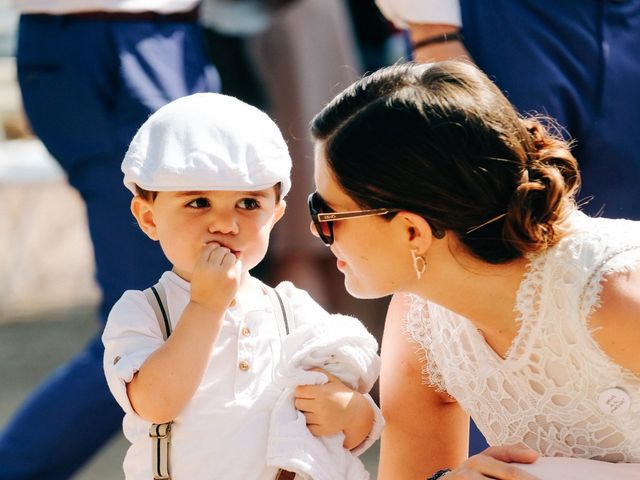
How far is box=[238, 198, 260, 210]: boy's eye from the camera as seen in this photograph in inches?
81.0

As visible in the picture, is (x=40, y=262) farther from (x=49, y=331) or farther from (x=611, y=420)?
(x=611, y=420)

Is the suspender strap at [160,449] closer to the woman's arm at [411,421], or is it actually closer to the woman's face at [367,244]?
the woman's face at [367,244]

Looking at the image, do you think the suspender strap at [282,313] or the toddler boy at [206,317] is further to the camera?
the suspender strap at [282,313]

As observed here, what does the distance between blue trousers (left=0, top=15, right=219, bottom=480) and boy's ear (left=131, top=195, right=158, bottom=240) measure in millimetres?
909

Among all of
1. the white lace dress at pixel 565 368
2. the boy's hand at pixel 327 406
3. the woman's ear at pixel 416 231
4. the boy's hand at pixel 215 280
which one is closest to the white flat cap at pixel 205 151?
the boy's hand at pixel 215 280

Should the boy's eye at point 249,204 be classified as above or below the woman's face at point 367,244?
above

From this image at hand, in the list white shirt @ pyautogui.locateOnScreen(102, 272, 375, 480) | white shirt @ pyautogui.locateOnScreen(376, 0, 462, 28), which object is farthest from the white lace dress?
white shirt @ pyautogui.locateOnScreen(376, 0, 462, 28)

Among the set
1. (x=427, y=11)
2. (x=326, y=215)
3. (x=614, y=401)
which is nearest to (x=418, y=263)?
(x=326, y=215)

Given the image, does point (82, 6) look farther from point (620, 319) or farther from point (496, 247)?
point (620, 319)

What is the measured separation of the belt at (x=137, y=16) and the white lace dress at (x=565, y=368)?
4.41ft

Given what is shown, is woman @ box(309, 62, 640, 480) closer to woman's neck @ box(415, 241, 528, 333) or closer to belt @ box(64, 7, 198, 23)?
woman's neck @ box(415, 241, 528, 333)

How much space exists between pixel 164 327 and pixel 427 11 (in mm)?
1060

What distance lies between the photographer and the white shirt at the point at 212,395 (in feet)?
6.55

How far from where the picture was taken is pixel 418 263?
2.10 m
